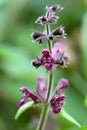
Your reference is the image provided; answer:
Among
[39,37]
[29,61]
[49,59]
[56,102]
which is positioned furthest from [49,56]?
[29,61]

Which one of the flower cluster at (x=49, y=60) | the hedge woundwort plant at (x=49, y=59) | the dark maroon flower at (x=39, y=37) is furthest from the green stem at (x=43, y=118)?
the dark maroon flower at (x=39, y=37)

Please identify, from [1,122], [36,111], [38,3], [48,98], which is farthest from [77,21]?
[48,98]

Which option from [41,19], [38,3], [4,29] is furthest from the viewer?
[38,3]

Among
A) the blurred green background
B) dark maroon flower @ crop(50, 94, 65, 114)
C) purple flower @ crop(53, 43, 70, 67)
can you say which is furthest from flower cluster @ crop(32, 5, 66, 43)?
the blurred green background

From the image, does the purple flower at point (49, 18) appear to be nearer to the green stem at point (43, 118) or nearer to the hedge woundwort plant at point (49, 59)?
the hedge woundwort plant at point (49, 59)

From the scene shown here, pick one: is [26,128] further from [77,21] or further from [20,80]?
[77,21]

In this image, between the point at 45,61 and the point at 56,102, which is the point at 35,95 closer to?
the point at 56,102
